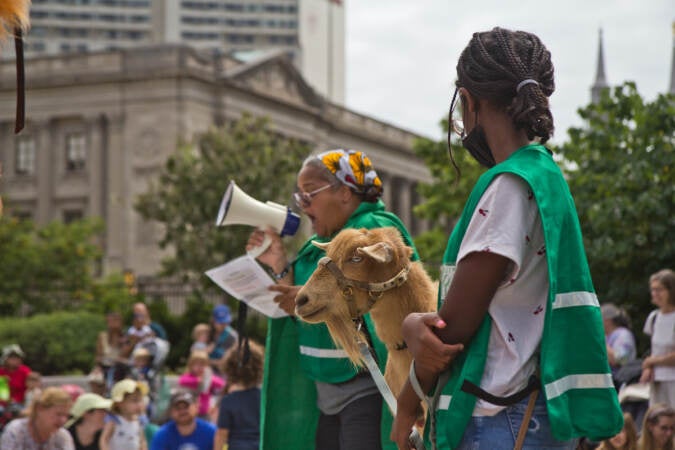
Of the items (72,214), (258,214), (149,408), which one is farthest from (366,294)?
(72,214)

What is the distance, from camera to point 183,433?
1092cm

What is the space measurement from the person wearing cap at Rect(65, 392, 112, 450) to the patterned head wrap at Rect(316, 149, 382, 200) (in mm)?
6867

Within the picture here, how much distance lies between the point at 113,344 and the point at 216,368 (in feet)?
15.5

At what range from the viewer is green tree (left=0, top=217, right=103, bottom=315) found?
40.8 m

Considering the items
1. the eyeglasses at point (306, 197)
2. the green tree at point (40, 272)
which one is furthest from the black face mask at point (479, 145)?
the green tree at point (40, 272)

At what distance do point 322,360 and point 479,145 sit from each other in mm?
2325

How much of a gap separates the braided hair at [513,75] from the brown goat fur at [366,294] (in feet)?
3.52

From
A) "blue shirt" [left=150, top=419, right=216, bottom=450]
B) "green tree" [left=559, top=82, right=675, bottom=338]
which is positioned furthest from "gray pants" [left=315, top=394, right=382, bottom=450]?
"green tree" [left=559, top=82, right=675, bottom=338]

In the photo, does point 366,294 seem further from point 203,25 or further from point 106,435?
point 203,25

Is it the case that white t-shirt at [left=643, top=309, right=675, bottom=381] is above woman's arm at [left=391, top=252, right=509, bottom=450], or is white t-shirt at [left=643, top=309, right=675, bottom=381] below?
below

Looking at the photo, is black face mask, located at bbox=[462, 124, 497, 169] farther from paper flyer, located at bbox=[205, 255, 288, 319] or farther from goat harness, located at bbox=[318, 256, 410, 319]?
paper flyer, located at bbox=[205, 255, 288, 319]

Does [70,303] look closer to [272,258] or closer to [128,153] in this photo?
[128,153]

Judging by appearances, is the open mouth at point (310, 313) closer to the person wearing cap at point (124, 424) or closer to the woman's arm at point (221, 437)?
the woman's arm at point (221, 437)

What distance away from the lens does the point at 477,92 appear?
365cm
